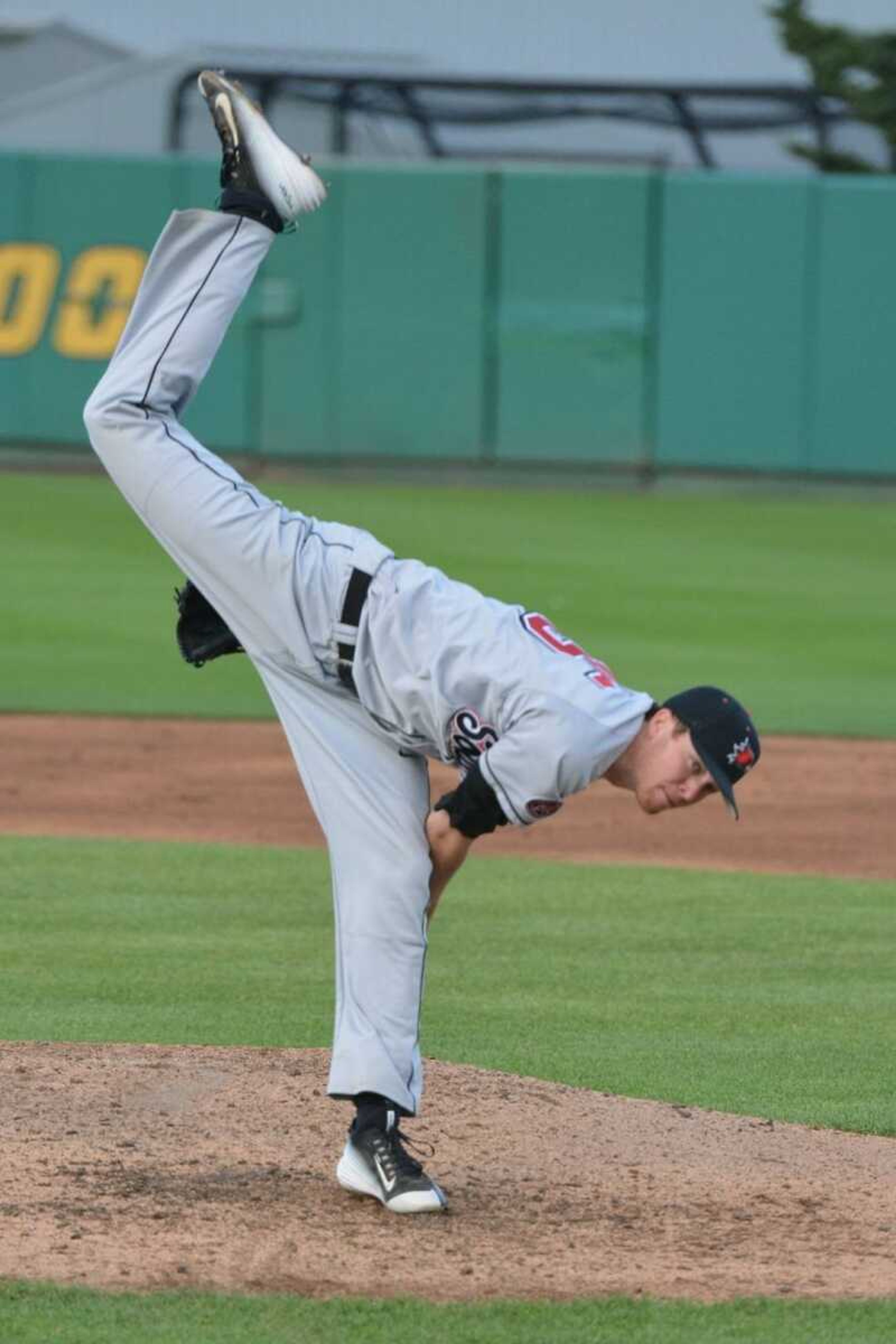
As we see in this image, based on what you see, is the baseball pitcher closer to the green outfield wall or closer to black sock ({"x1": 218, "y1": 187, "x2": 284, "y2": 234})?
black sock ({"x1": 218, "y1": 187, "x2": 284, "y2": 234})

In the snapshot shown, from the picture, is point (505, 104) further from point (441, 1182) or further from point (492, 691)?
point (492, 691)

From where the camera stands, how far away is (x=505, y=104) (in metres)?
24.4

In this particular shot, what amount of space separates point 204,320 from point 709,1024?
2.60 meters

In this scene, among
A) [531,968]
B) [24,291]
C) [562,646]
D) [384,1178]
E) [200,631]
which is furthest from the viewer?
[24,291]

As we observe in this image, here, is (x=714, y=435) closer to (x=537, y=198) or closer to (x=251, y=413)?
(x=537, y=198)

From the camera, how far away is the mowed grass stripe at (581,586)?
12766 millimetres

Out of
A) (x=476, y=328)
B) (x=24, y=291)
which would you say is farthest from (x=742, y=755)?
(x=24, y=291)

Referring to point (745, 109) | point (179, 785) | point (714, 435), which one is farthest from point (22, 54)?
point (179, 785)

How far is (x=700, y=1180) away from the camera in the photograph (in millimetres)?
5004

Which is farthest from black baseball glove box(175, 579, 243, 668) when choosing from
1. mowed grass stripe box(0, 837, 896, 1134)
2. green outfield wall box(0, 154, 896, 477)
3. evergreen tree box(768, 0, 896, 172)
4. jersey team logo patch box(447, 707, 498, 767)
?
evergreen tree box(768, 0, 896, 172)

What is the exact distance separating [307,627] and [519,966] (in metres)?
2.67

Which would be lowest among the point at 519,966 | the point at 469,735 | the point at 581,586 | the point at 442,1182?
the point at 581,586

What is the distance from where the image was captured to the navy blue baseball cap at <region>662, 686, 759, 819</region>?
173 inches

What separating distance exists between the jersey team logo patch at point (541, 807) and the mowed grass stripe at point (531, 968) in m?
1.48
